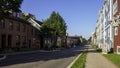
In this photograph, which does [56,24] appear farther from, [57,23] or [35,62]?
[35,62]

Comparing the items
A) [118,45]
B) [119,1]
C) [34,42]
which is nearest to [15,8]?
[119,1]

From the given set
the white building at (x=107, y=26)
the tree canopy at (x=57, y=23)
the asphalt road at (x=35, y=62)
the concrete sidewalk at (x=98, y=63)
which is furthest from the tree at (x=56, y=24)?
the concrete sidewalk at (x=98, y=63)

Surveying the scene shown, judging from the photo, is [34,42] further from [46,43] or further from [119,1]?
[119,1]

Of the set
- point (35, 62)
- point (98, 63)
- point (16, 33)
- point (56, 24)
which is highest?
point (56, 24)

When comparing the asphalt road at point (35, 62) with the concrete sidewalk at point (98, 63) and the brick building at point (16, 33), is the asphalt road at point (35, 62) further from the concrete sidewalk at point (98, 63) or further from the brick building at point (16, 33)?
the brick building at point (16, 33)

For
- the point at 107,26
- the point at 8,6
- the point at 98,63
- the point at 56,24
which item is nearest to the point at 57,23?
the point at 56,24

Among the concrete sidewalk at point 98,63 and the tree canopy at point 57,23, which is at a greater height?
the tree canopy at point 57,23

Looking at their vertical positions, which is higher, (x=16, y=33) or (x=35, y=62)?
(x=16, y=33)

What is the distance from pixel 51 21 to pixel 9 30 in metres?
41.9

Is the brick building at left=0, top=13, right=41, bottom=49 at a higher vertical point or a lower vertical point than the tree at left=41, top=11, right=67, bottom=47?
lower

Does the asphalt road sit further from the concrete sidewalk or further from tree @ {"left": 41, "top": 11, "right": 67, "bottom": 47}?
tree @ {"left": 41, "top": 11, "right": 67, "bottom": 47}

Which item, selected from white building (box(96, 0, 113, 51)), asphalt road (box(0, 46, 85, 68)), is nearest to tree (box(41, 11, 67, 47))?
white building (box(96, 0, 113, 51))

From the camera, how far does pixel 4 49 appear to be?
52.5 m

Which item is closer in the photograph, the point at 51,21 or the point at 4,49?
the point at 4,49
